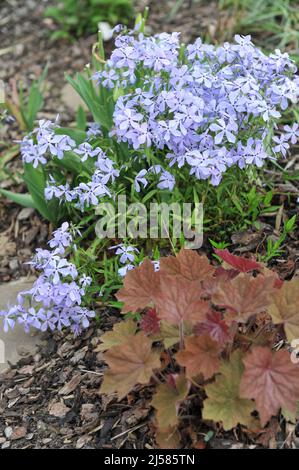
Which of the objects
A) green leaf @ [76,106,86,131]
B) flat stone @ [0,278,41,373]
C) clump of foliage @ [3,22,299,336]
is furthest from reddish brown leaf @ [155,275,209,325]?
green leaf @ [76,106,86,131]

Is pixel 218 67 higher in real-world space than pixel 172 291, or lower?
higher

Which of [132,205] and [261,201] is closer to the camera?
[132,205]

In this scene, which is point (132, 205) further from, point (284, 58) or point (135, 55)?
point (284, 58)

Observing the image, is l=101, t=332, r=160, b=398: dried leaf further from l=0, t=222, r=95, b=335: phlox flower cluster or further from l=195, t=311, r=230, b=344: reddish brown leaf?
l=0, t=222, r=95, b=335: phlox flower cluster

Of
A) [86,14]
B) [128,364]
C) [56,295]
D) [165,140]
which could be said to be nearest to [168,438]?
[128,364]

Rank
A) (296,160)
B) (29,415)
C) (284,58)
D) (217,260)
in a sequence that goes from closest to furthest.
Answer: (29,415) < (284,58) < (217,260) < (296,160)

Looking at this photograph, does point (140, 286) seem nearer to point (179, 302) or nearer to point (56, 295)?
point (179, 302)

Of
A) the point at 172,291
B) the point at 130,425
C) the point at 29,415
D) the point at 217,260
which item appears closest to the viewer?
the point at 172,291

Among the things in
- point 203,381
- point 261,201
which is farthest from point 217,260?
point 203,381

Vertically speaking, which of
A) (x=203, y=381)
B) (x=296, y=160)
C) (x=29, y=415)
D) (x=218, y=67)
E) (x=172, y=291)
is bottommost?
(x=29, y=415)
